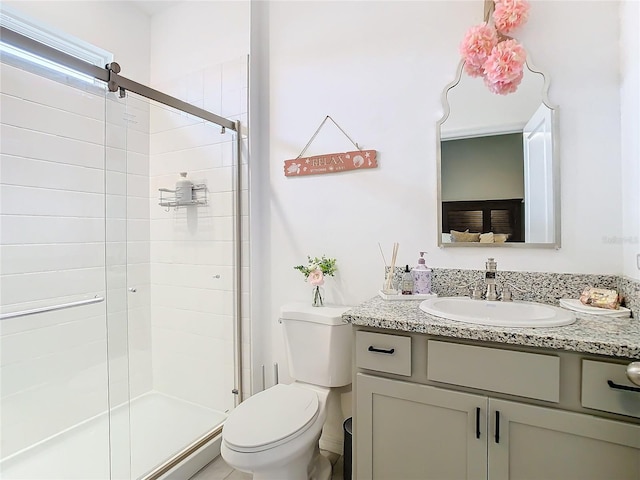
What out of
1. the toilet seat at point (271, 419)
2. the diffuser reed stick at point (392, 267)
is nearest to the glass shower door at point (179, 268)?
the toilet seat at point (271, 419)

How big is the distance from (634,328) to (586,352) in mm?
261

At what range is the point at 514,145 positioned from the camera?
57.9 inches

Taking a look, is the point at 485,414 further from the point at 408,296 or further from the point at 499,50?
the point at 499,50

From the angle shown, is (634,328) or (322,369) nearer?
(634,328)

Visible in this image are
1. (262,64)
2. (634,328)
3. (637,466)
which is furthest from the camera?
(262,64)

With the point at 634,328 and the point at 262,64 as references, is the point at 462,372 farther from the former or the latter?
the point at 262,64

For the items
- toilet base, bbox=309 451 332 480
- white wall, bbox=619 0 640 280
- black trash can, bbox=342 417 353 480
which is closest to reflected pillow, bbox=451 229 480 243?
white wall, bbox=619 0 640 280

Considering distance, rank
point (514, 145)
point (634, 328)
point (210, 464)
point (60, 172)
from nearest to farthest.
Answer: point (634, 328) → point (514, 145) → point (210, 464) → point (60, 172)

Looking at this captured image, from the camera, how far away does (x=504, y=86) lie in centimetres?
145

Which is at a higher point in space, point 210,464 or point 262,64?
point 262,64

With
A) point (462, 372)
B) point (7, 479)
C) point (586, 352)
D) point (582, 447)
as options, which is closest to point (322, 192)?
point (462, 372)

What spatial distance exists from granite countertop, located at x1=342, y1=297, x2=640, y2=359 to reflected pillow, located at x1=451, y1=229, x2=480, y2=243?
0.47 metres

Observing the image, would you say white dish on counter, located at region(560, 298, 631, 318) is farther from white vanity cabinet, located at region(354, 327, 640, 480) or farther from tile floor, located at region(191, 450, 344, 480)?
tile floor, located at region(191, 450, 344, 480)

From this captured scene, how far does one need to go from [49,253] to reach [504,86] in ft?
8.02
